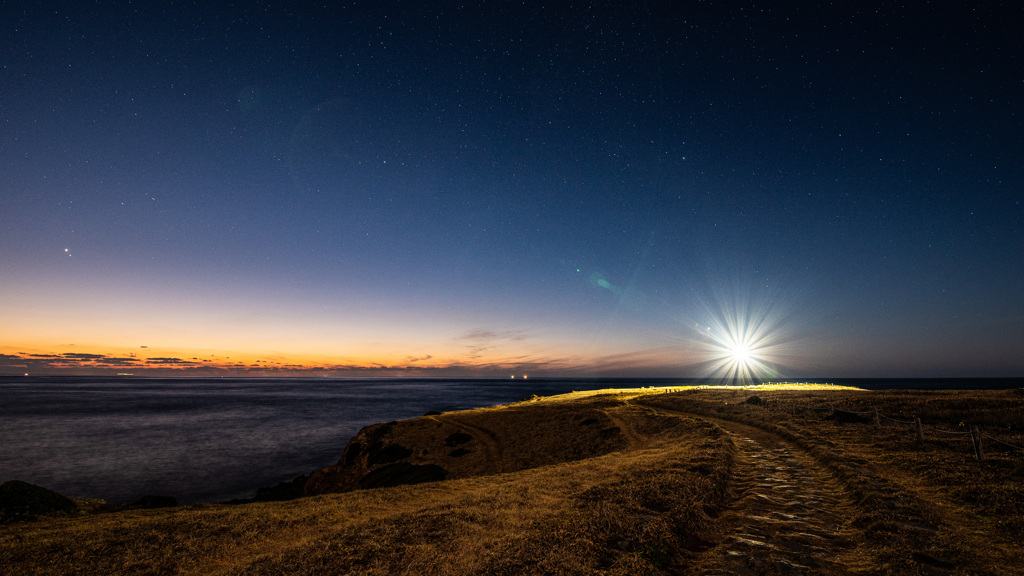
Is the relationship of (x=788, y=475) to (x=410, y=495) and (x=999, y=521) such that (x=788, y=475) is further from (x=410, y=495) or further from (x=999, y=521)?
(x=410, y=495)

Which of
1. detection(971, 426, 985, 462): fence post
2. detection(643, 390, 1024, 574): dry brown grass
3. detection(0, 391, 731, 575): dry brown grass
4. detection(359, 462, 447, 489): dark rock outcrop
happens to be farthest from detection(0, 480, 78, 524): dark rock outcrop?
detection(971, 426, 985, 462): fence post

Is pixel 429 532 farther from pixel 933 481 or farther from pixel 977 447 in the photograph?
pixel 977 447

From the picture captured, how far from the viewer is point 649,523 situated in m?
9.11

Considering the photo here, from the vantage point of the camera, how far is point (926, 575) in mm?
6871

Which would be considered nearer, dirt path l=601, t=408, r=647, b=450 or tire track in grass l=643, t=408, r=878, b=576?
tire track in grass l=643, t=408, r=878, b=576

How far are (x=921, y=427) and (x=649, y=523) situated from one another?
1692 cm

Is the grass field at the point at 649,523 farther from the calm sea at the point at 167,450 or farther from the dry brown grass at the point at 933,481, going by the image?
the calm sea at the point at 167,450

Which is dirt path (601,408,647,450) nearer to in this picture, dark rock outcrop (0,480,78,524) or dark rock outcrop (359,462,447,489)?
dark rock outcrop (359,462,447,489)

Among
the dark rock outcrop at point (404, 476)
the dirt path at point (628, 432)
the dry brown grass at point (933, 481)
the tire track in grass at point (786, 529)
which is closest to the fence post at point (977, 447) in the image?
the dry brown grass at point (933, 481)

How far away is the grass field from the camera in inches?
308

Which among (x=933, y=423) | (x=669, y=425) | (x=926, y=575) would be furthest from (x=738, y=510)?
(x=933, y=423)

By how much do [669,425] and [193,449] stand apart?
5366 centimetres

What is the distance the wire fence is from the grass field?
38cm

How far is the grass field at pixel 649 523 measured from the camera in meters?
7.82
